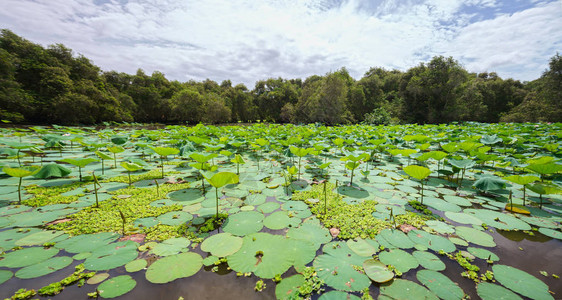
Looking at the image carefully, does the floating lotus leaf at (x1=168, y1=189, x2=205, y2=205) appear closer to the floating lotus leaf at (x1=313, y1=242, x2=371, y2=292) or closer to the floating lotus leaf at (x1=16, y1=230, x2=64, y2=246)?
the floating lotus leaf at (x1=16, y1=230, x2=64, y2=246)

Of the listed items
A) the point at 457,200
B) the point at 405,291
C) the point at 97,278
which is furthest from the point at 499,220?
the point at 97,278

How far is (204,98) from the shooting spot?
87.2 ft

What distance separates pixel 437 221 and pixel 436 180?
6.39 feet

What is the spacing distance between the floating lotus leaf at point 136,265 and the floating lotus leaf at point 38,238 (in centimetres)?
108

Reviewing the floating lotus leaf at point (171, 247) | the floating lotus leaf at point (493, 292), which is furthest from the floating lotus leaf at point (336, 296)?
the floating lotus leaf at point (171, 247)

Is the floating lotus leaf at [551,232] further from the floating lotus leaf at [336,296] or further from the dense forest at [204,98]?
the dense forest at [204,98]

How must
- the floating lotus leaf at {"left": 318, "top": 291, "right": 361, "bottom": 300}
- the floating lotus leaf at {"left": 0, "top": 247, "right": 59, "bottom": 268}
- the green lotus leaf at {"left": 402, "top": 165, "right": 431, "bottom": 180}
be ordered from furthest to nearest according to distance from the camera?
the green lotus leaf at {"left": 402, "top": 165, "right": 431, "bottom": 180} → the floating lotus leaf at {"left": 0, "top": 247, "right": 59, "bottom": 268} → the floating lotus leaf at {"left": 318, "top": 291, "right": 361, "bottom": 300}

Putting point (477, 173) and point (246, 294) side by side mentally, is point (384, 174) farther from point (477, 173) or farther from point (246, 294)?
point (246, 294)

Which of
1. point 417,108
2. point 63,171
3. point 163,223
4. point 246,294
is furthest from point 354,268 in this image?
point 417,108

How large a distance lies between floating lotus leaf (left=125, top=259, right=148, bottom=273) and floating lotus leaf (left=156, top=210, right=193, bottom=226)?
642 mm

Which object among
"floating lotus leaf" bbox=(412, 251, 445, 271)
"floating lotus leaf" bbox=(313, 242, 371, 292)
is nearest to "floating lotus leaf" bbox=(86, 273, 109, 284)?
"floating lotus leaf" bbox=(313, 242, 371, 292)

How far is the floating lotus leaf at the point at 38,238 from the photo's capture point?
6.14ft

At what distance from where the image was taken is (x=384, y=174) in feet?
14.5

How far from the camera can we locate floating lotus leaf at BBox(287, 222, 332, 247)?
6.90 feet
